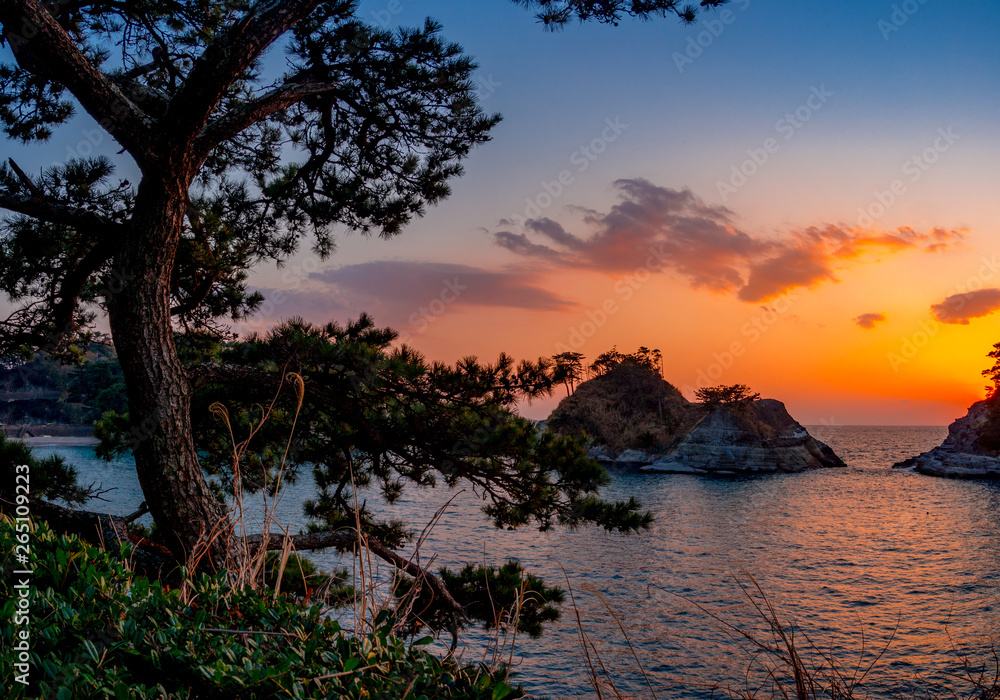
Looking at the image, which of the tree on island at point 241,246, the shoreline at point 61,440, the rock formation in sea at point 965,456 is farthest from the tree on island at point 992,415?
the shoreline at point 61,440

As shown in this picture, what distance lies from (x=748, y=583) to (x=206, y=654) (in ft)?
48.8

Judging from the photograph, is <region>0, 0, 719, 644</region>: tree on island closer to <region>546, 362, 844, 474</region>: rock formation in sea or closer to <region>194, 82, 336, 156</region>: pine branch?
<region>194, 82, 336, 156</region>: pine branch

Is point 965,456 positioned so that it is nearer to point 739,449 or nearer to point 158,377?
point 739,449

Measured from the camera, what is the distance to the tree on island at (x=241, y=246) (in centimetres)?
371

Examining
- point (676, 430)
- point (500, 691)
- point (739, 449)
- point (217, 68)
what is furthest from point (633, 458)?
point (500, 691)

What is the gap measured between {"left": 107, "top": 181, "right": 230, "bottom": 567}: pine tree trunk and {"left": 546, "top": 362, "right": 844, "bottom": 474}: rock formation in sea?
33456 millimetres

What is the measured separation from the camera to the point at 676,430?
4303cm

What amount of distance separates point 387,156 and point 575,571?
11.8m

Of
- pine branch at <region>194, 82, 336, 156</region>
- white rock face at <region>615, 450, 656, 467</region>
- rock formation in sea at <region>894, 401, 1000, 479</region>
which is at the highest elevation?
pine branch at <region>194, 82, 336, 156</region>

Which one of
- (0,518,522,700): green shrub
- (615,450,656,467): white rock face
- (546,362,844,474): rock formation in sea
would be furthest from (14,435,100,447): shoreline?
(0,518,522,700): green shrub

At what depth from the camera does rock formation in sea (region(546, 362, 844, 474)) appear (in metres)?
38.8

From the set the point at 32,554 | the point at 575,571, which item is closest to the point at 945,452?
the point at 575,571

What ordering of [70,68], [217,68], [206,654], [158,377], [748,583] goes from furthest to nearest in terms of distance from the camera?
1. [748,583]
2. [158,377]
3. [217,68]
4. [70,68]
5. [206,654]

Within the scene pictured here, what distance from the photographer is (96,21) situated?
16.3 ft
